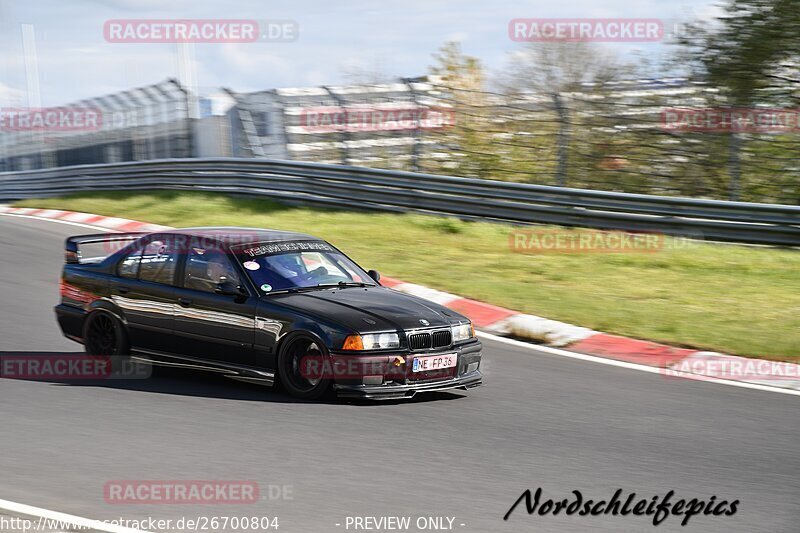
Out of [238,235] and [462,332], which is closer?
[462,332]

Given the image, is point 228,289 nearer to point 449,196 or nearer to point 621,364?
point 621,364

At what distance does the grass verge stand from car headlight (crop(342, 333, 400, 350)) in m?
3.86

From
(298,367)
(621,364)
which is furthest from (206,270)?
(621,364)

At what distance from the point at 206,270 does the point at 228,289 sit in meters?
0.40

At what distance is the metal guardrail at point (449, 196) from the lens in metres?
14.3

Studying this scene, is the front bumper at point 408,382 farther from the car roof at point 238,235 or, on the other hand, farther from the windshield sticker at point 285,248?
the car roof at point 238,235

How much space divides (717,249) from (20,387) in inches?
399

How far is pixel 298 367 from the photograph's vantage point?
7305 millimetres

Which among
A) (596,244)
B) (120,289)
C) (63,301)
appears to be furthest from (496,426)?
(596,244)

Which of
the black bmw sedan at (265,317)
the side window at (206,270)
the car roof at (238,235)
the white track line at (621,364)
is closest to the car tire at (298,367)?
the black bmw sedan at (265,317)

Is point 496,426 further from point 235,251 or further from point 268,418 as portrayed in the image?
point 235,251

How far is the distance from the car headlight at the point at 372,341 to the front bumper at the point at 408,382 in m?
0.07

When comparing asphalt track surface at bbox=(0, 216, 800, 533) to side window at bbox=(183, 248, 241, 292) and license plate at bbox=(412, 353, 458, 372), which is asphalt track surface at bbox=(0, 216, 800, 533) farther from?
side window at bbox=(183, 248, 241, 292)

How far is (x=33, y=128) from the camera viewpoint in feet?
87.5
